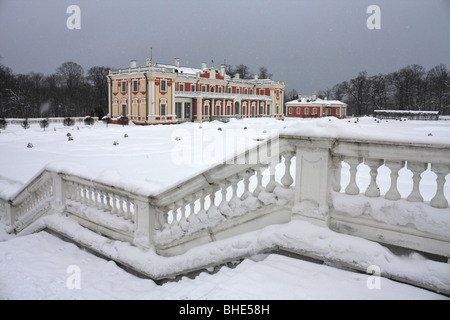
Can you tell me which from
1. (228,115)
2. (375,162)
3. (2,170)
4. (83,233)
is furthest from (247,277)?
(228,115)

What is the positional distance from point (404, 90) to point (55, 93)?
74.9 m

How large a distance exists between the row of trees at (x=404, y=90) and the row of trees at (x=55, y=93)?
61.2 metres

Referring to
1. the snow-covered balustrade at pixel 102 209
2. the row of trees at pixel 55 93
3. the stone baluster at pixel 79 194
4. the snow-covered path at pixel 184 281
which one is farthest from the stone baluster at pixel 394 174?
the row of trees at pixel 55 93

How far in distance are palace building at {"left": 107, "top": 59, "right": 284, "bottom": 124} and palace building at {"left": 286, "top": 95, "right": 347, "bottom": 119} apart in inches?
511

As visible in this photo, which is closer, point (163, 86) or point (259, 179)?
point (259, 179)

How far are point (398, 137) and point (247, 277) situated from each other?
2.08 m

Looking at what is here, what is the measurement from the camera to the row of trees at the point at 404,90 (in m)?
75.3

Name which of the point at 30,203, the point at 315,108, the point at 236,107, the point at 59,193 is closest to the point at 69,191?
the point at 59,193

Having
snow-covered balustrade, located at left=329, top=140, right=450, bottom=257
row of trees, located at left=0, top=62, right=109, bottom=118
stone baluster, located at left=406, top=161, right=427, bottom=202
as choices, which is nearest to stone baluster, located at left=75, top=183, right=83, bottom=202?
snow-covered balustrade, located at left=329, top=140, right=450, bottom=257

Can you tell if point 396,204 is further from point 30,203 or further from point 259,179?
point 30,203

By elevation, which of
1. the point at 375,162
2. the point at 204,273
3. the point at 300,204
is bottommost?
the point at 204,273

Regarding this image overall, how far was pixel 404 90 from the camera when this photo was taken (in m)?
77.1

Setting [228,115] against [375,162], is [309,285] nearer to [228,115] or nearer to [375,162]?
[375,162]

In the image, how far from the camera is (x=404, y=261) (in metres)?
3.18
